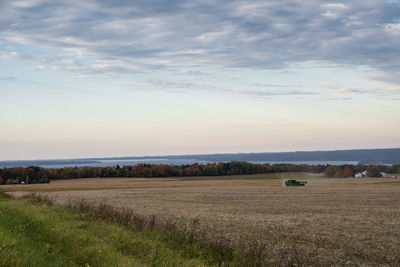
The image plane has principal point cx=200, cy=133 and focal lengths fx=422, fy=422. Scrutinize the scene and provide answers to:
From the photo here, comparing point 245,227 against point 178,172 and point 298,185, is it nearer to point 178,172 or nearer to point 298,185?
point 298,185

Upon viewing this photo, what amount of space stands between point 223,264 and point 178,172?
4957 inches

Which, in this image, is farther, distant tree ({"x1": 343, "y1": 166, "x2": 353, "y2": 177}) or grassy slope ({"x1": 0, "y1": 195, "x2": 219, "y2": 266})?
distant tree ({"x1": 343, "y1": 166, "x2": 353, "y2": 177})

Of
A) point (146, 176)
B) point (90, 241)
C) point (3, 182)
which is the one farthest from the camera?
point (146, 176)

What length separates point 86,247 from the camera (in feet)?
46.6

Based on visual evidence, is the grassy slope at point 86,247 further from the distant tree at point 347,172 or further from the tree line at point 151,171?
the tree line at point 151,171

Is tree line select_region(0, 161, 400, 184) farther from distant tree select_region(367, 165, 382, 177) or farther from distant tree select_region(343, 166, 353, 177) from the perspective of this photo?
distant tree select_region(367, 165, 382, 177)

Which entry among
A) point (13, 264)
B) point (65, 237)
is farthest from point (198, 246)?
point (13, 264)

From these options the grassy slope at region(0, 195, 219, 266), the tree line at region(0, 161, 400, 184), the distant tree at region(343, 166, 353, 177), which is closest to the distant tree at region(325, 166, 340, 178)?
the distant tree at region(343, 166, 353, 177)

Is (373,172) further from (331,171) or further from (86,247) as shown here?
(86,247)

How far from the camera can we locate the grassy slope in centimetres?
1184

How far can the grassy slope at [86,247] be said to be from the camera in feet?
38.8

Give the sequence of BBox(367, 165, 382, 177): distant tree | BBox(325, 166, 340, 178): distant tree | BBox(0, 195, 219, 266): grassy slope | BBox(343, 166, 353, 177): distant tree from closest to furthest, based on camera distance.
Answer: BBox(0, 195, 219, 266): grassy slope, BBox(325, 166, 340, 178): distant tree, BBox(343, 166, 353, 177): distant tree, BBox(367, 165, 382, 177): distant tree

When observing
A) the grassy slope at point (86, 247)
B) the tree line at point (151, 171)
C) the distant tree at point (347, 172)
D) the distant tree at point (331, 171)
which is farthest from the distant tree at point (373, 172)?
the grassy slope at point (86, 247)

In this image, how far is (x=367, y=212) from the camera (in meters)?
35.2
